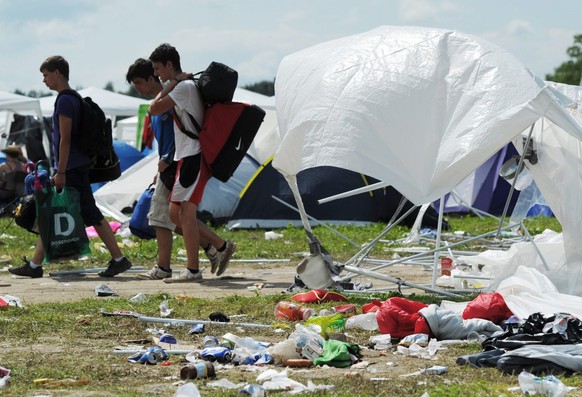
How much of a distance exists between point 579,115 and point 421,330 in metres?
3.25

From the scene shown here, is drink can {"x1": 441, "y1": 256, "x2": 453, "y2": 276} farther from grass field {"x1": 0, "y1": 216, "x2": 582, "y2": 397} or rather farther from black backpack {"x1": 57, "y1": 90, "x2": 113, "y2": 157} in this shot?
black backpack {"x1": 57, "y1": 90, "x2": 113, "y2": 157}

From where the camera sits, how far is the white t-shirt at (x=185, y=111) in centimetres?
885

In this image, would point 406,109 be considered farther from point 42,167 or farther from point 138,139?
point 138,139

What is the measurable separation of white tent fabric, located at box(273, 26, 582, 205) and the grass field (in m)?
1.05

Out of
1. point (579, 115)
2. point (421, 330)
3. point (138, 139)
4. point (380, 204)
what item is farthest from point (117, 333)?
point (138, 139)

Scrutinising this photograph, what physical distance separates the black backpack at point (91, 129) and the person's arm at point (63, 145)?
141 mm

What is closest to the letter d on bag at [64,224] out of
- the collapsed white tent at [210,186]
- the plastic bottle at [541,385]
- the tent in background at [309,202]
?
the plastic bottle at [541,385]

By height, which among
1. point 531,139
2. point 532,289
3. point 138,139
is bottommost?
point 138,139

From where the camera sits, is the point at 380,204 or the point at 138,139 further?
the point at 138,139

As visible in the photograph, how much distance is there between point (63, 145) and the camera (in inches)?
368

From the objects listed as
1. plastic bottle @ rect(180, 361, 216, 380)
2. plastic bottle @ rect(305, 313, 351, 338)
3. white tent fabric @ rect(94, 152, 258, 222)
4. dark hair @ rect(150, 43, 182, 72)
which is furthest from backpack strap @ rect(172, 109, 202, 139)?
white tent fabric @ rect(94, 152, 258, 222)

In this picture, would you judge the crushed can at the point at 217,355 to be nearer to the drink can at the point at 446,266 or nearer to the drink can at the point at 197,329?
the drink can at the point at 197,329

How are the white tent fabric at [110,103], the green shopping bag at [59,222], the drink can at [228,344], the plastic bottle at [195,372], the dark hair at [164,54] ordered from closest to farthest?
1. the plastic bottle at [195,372]
2. the drink can at [228,344]
3. the dark hair at [164,54]
4. the green shopping bag at [59,222]
5. the white tent fabric at [110,103]

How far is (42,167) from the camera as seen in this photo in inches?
391
